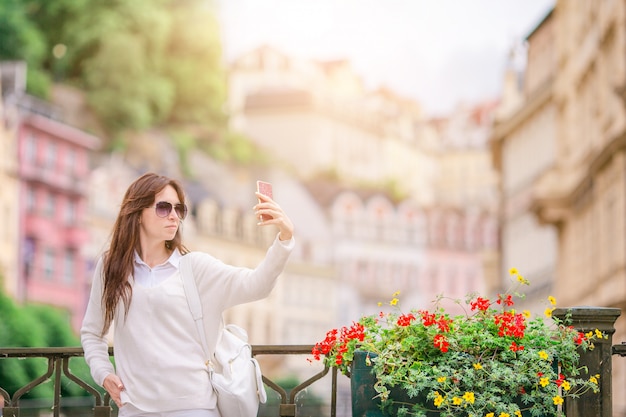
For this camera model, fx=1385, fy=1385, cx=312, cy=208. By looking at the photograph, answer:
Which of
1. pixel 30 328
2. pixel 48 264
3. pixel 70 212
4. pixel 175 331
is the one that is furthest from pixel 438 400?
pixel 70 212

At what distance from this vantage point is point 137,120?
6800 centimetres

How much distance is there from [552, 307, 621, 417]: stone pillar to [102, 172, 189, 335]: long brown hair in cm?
223

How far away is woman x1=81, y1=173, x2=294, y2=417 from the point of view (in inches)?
226

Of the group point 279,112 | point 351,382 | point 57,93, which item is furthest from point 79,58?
point 351,382

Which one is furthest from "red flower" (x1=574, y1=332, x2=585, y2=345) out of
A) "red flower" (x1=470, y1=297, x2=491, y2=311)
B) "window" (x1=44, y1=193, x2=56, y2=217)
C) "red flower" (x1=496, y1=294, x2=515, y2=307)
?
"window" (x1=44, y1=193, x2=56, y2=217)

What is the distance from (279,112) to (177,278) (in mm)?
73416

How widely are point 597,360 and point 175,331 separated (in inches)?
96.2

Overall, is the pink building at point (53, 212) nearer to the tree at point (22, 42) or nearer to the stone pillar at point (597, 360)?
the tree at point (22, 42)

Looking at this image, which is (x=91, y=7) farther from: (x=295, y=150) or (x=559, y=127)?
(x=559, y=127)

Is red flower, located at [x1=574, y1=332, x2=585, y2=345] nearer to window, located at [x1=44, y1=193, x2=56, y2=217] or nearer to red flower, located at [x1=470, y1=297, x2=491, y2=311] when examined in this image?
red flower, located at [x1=470, y1=297, x2=491, y2=311]

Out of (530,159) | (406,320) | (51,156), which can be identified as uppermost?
(51,156)

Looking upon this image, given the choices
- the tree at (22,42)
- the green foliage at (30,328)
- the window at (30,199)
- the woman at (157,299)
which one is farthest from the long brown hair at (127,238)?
the tree at (22,42)

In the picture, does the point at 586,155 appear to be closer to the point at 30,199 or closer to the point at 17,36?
the point at 30,199

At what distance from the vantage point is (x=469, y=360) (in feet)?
20.7
